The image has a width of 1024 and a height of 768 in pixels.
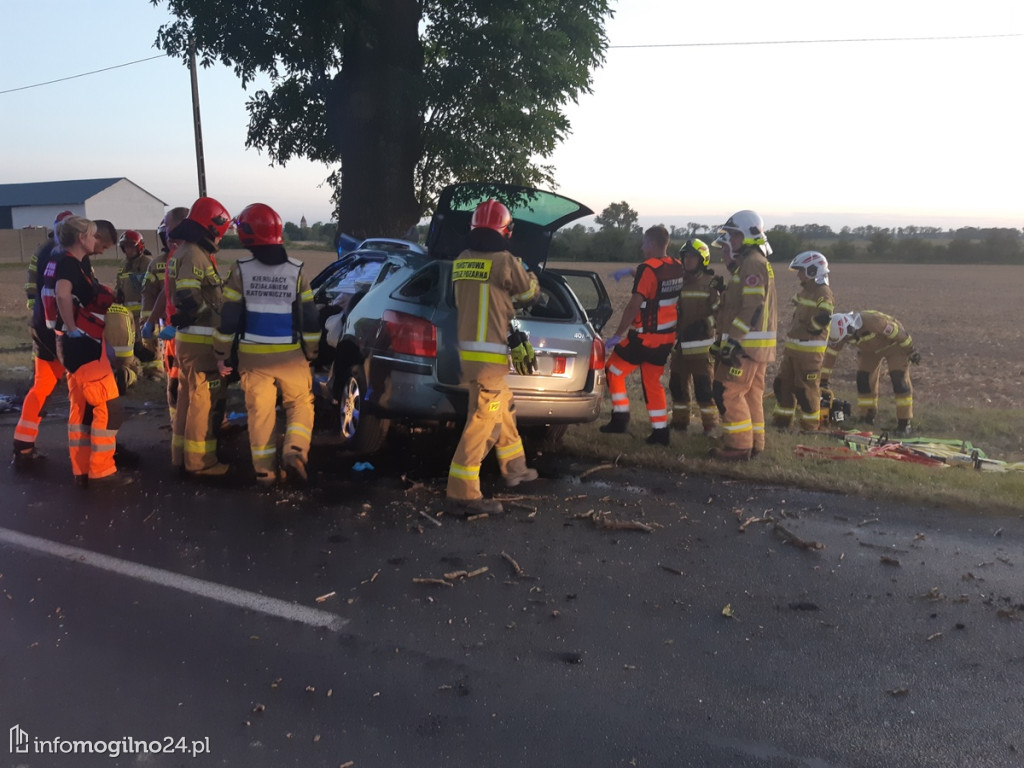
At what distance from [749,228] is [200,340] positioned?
461cm

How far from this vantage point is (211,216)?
629cm

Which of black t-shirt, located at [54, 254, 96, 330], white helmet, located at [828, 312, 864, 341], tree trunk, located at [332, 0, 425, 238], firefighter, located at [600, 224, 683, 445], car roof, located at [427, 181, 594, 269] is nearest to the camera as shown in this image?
black t-shirt, located at [54, 254, 96, 330]

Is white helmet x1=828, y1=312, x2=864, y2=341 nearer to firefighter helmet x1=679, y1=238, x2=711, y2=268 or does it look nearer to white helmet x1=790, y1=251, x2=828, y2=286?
white helmet x1=790, y1=251, x2=828, y2=286

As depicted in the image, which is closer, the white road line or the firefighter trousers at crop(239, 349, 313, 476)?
the white road line

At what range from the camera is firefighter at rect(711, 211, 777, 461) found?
699 centimetres

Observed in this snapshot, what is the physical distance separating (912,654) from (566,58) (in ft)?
32.8

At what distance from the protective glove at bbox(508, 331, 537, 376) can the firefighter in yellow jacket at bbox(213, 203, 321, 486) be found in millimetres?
1458

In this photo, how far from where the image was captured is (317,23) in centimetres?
1045

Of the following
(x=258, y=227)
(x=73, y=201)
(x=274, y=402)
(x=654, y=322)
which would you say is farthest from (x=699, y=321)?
(x=73, y=201)

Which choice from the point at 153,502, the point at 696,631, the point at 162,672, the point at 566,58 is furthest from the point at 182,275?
the point at 566,58

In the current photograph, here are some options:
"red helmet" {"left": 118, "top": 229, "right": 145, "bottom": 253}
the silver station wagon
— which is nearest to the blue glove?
the silver station wagon

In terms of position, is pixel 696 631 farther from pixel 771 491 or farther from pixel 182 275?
pixel 182 275

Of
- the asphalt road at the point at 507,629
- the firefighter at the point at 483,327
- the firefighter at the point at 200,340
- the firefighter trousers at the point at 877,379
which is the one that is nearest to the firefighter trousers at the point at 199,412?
the firefighter at the point at 200,340

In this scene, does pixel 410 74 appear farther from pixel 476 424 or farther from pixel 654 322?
pixel 476 424
